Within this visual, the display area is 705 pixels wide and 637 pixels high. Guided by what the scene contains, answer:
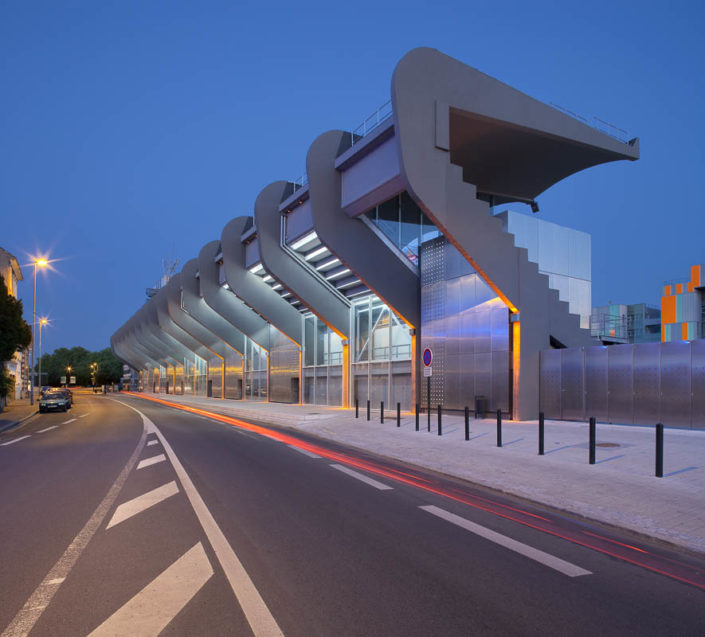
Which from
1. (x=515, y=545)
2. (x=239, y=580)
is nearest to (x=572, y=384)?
(x=515, y=545)

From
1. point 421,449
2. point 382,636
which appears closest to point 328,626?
point 382,636

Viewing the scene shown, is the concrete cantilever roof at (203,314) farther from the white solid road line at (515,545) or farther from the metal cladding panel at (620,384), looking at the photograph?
the white solid road line at (515,545)

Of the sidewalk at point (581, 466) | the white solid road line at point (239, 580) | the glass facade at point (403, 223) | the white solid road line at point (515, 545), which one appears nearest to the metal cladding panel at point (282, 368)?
the glass facade at point (403, 223)

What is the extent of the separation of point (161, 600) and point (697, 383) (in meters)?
16.2

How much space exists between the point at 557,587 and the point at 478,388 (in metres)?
18.3

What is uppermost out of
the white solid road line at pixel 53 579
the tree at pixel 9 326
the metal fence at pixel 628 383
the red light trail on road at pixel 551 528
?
the tree at pixel 9 326

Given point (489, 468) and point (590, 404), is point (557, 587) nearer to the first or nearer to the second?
point (489, 468)

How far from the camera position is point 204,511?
708 cm

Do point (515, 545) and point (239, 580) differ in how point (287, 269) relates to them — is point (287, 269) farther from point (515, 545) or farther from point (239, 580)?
point (239, 580)

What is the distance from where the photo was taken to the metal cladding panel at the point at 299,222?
1177 inches

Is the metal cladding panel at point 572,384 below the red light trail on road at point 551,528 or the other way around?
the other way around

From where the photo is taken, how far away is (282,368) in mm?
43625

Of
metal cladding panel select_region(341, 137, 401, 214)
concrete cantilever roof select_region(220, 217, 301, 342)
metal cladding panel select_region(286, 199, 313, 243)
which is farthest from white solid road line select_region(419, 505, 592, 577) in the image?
concrete cantilever roof select_region(220, 217, 301, 342)

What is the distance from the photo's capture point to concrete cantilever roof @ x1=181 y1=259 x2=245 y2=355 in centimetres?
5228
